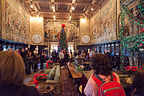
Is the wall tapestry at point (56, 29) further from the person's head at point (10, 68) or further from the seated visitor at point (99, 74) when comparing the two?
the person's head at point (10, 68)

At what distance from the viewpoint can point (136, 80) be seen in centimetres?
162

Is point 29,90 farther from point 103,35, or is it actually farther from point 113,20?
point 103,35

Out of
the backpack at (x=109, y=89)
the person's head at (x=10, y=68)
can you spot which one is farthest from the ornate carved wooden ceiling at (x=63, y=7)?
the person's head at (x=10, y=68)

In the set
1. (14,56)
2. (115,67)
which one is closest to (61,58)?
(115,67)

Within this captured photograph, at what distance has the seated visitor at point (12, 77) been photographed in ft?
2.88

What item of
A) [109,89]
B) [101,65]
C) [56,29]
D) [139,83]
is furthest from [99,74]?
[56,29]

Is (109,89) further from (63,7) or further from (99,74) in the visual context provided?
(63,7)

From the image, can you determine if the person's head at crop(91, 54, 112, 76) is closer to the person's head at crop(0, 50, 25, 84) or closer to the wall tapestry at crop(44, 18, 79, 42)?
the person's head at crop(0, 50, 25, 84)

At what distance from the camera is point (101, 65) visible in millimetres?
1598

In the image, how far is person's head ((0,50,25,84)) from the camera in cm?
90

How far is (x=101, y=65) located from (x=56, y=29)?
1744 cm

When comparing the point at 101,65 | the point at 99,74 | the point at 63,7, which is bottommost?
the point at 99,74

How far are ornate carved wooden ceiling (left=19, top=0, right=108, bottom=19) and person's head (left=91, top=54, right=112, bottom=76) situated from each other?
12.3 meters

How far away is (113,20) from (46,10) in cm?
1087
